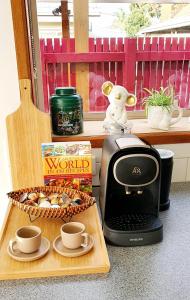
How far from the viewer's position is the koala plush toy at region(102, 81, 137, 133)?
1.20m

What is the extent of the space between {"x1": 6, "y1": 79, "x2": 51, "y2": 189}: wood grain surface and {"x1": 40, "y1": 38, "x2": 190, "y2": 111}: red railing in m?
0.34

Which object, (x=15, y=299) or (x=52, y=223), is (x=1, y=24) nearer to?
(x=52, y=223)

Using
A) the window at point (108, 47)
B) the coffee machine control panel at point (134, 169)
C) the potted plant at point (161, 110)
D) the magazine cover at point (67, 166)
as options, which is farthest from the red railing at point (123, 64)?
the coffee machine control panel at point (134, 169)

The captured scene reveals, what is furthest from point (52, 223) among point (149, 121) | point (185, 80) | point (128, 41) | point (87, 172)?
point (185, 80)

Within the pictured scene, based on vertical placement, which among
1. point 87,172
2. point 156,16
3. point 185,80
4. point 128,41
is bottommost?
point 87,172

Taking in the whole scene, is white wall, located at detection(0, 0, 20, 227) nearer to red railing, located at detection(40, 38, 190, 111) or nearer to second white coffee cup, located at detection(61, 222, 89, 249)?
red railing, located at detection(40, 38, 190, 111)

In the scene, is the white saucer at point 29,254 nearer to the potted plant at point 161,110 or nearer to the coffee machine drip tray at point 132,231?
the coffee machine drip tray at point 132,231

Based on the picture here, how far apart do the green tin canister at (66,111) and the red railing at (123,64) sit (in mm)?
253

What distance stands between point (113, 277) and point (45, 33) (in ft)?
3.67

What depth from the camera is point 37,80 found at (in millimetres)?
1336

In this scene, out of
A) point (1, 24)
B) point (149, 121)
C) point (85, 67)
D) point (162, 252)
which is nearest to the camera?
point (162, 252)

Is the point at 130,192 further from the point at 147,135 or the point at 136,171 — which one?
the point at 147,135

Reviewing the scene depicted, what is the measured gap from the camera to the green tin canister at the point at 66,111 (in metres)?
1.17

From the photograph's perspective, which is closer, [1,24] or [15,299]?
[15,299]
